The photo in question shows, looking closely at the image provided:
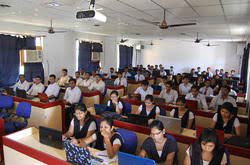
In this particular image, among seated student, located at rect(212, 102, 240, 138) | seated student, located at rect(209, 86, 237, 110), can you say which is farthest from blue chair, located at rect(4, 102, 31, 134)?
seated student, located at rect(209, 86, 237, 110)

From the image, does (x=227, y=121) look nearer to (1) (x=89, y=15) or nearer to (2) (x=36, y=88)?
(1) (x=89, y=15)

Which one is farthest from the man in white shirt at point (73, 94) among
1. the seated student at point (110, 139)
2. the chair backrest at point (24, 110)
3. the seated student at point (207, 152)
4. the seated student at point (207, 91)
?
the seated student at point (207, 152)

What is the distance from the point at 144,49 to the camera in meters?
15.5

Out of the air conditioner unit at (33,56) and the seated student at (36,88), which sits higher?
the air conditioner unit at (33,56)

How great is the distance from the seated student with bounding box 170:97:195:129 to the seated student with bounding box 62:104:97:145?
5.56 feet

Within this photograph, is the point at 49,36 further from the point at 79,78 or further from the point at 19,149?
the point at 19,149

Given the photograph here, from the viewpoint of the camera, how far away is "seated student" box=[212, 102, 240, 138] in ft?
11.0

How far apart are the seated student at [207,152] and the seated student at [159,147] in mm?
219

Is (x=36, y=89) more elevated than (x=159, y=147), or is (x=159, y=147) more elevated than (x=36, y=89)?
(x=36, y=89)

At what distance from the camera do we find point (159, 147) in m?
2.49

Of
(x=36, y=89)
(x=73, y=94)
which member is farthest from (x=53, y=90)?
(x=73, y=94)

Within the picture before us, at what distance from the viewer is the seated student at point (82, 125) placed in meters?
3.15

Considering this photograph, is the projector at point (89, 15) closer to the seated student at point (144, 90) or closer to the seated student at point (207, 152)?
the seated student at point (207, 152)

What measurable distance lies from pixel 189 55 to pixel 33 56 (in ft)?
33.1
